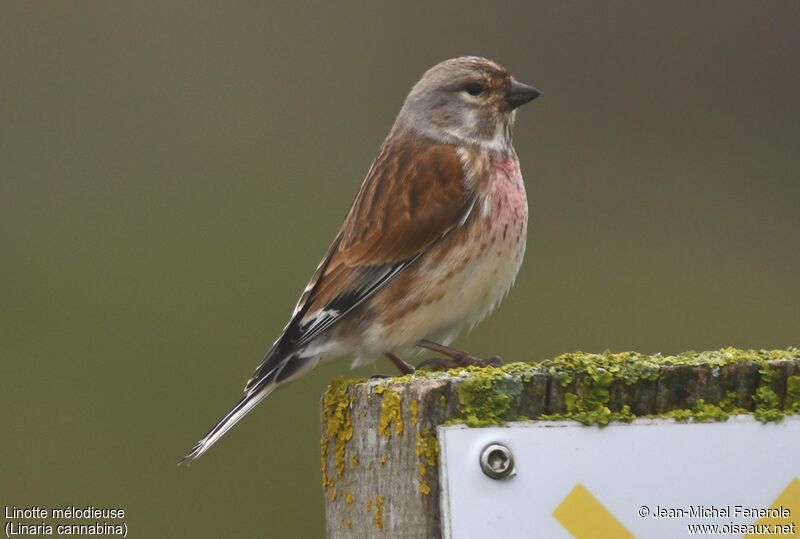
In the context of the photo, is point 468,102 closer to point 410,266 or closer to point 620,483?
point 410,266

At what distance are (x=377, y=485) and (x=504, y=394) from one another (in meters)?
0.36

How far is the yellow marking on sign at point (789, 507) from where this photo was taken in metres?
3.58

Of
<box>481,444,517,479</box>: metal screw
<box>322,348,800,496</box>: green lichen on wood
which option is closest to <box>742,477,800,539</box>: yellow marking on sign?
<box>322,348,800,496</box>: green lichen on wood

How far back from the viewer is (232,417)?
4.86 metres

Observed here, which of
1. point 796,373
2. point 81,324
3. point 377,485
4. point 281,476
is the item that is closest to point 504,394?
point 377,485

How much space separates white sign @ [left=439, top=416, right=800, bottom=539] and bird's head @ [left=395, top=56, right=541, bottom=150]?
2422 mm

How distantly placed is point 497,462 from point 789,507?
25.6 inches

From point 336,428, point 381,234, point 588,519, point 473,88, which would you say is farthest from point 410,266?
point 588,519

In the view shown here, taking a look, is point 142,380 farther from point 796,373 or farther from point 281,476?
point 796,373

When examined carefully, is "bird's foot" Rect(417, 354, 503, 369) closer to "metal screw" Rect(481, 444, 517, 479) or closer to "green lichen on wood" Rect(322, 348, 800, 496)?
"green lichen on wood" Rect(322, 348, 800, 496)

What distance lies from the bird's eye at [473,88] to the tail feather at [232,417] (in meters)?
1.51

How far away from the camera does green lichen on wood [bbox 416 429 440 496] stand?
359 cm

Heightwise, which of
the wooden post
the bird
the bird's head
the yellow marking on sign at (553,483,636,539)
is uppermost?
the bird's head

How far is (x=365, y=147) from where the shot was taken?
11188 mm
